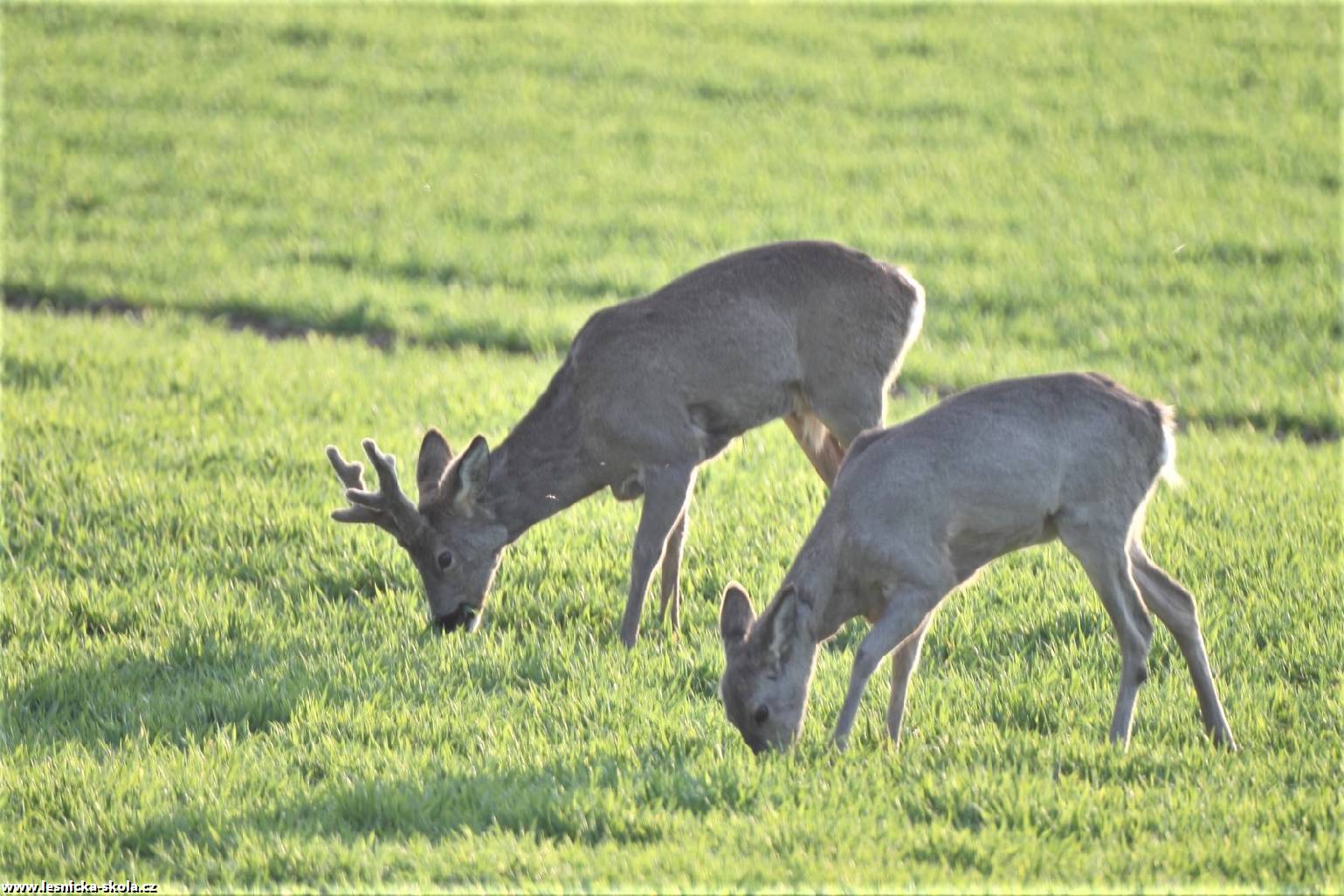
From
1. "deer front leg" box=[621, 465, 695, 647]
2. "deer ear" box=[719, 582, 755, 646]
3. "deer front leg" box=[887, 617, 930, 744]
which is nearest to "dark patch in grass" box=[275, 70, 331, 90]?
"deer front leg" box=[621, 465, 695, 647]

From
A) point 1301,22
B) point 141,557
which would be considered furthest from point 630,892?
point 1301,22

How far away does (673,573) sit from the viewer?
9.20 metres

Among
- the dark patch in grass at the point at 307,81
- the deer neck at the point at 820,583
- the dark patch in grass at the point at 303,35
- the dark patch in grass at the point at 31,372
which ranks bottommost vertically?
the deer neck at the point at 820,583

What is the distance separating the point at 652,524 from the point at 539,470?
0.75 metres

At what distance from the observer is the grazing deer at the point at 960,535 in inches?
281

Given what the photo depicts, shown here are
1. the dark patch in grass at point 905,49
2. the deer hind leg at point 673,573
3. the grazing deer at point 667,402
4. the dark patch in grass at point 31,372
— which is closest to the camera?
the grazing deer at point 667,402

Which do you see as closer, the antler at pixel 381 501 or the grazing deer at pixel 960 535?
the grazing deer at pixel 960 535

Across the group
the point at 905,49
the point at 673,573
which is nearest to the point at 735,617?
the point at 673,573

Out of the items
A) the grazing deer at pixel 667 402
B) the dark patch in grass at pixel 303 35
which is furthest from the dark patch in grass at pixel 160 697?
the dark patch in grass at pixel 303 35

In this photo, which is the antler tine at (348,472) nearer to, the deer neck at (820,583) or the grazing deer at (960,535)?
the grazing deer at (960,535)

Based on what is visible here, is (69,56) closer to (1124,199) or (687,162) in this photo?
(687,162)

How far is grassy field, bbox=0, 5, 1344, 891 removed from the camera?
6.47 metres

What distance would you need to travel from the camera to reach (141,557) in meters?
9.75

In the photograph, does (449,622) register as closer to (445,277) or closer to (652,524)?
(652,524)
